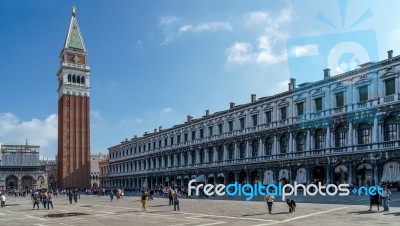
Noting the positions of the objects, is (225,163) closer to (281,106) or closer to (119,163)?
(281,106)

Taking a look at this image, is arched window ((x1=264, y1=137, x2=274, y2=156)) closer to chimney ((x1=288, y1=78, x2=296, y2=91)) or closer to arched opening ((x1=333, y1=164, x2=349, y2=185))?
chimney ((x1=288, y1=78, x2=296, y2=91))

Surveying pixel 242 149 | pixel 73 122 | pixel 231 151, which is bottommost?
pixel 231 151

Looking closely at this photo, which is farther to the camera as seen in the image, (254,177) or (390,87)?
(254,177)

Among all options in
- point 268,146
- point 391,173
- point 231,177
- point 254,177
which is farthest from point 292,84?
point 231,177

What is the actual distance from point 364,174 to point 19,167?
108101 millimetres

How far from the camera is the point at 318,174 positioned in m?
50.1

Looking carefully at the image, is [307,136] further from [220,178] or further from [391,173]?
[220,178]

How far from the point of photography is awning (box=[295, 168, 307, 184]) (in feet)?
167

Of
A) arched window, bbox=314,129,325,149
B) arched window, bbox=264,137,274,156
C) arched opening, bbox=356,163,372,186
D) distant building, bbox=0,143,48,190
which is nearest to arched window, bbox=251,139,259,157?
arched window, bbox=264,137,274,156

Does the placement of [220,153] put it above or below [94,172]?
above

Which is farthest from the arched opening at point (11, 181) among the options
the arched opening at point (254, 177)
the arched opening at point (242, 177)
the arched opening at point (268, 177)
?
the arched opening at point (268, 177)

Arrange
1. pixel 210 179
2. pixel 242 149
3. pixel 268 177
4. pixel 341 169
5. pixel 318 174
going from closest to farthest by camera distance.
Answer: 1. pixel 341 169
2. pixel 318 174
3. pixel 268 177
4. pixel 242 149
5. pixel 210 179

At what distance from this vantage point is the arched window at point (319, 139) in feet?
162

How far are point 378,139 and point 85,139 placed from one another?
75.7m
